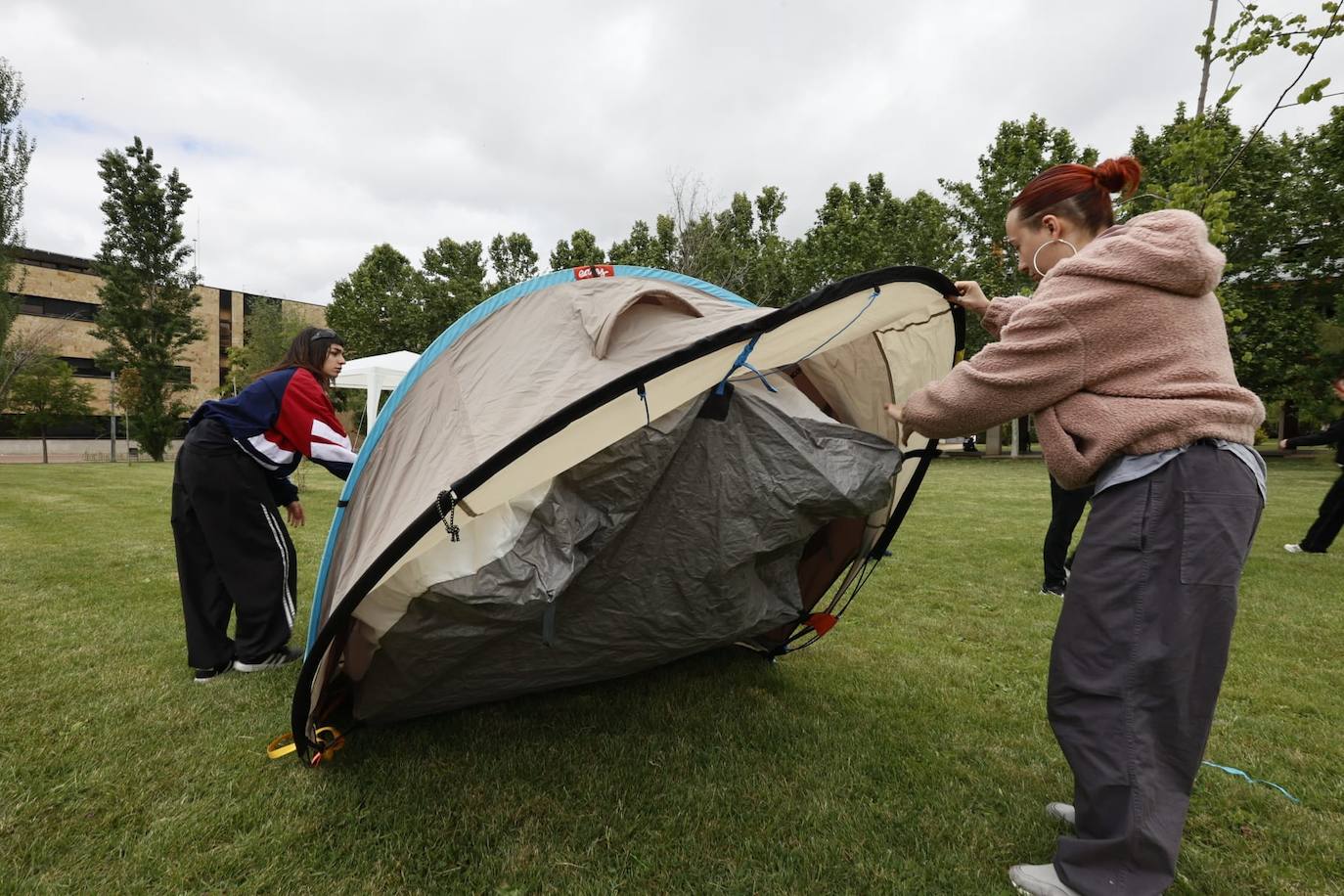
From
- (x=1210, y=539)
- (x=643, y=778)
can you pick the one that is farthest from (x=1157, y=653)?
(x=643, y=778)

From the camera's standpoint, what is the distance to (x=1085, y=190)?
6.24 feet

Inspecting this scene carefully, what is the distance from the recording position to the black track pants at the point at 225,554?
3.29 meters

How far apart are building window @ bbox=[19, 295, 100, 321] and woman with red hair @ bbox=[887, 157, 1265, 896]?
4603cm

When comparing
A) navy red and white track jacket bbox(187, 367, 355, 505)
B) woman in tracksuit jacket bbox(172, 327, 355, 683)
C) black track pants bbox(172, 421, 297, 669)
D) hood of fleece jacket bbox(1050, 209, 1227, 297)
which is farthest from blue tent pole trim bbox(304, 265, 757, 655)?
hood of fleece jacket bbox(1050, 209, 1227, 297)

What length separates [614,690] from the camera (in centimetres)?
322

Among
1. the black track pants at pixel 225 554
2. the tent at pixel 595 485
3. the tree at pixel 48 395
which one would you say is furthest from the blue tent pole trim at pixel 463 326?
the tree at pixel 48 395

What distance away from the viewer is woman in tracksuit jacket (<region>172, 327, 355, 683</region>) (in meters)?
3.28

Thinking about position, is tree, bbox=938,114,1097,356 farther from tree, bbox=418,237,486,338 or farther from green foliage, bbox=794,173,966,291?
tree, bbox=418,237,486,338

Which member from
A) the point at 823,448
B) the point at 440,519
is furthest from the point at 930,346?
Answer: the point at 440,519

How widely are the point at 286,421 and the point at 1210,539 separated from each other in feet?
11.8

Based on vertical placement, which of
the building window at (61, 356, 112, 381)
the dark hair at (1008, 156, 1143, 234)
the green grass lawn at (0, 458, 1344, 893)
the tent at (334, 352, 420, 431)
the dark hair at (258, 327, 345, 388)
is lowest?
the green grass lawn at (0, 458, 1344, 893)

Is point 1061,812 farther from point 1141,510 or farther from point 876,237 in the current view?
point 876,237

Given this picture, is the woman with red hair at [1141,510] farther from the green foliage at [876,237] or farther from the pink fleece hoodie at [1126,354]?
the green foliage at [876,237]

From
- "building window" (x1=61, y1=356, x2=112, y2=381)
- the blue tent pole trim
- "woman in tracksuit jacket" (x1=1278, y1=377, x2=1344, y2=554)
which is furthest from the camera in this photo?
"building window" (x1=61, y1=356, x2=112, y2=381)
